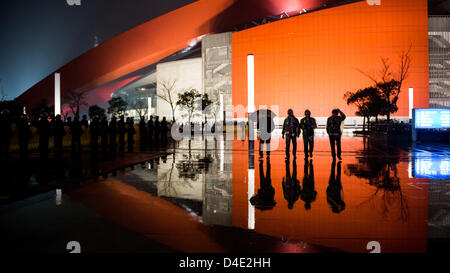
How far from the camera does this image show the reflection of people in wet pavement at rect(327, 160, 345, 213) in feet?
13.4

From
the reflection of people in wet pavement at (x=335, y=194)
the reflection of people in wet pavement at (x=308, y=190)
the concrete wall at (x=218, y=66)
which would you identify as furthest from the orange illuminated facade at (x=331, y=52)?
the reflection of people in wet pavement at (x=335, y=194)

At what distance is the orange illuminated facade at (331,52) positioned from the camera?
3984cm

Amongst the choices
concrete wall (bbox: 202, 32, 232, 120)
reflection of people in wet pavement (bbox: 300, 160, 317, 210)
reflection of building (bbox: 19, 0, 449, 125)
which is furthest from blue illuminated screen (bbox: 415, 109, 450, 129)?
concrete wall (bbox: 202, 32, 232, 120)

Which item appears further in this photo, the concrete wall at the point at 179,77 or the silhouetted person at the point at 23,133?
the concrete wall at the point at 179,77

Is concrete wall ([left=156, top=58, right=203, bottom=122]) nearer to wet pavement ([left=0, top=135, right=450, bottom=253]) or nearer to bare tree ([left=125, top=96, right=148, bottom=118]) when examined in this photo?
bare tree ([left=125, top=96, right=148, bottom=118])

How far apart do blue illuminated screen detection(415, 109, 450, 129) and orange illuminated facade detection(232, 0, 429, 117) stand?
86.0 ft

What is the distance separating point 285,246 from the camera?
9.23 feet

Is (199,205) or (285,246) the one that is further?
(199,205)

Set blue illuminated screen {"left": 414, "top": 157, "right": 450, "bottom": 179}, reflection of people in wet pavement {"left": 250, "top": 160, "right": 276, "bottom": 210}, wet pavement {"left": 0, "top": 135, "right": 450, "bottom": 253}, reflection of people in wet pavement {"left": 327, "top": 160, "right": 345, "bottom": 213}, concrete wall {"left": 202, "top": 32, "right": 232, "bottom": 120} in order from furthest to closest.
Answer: concrete wall {"left": 202, "top": 32, "right": 232, "bottom": 120}, blue illuminated screen {"left": 414, "top": 157, "right": 450, "bottom": 179}, reflection of people in wet pavement {"left": 250, "top": 160, "right": 276, "bottom": 210}, reflection of people in wet pavement {"left": 327, "top": 160, "right": 345, "bottom": 213}, wet pavement {"left": 0, "top": 135, "right": 450, "bottom": 253}

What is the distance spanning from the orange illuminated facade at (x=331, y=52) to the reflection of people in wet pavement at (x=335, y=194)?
122ft

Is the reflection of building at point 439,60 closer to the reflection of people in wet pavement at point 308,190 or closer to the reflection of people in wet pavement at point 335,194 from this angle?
the reflection of people in wet pavement at point 308,190

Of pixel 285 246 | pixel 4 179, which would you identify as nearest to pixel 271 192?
pixel 285 246
